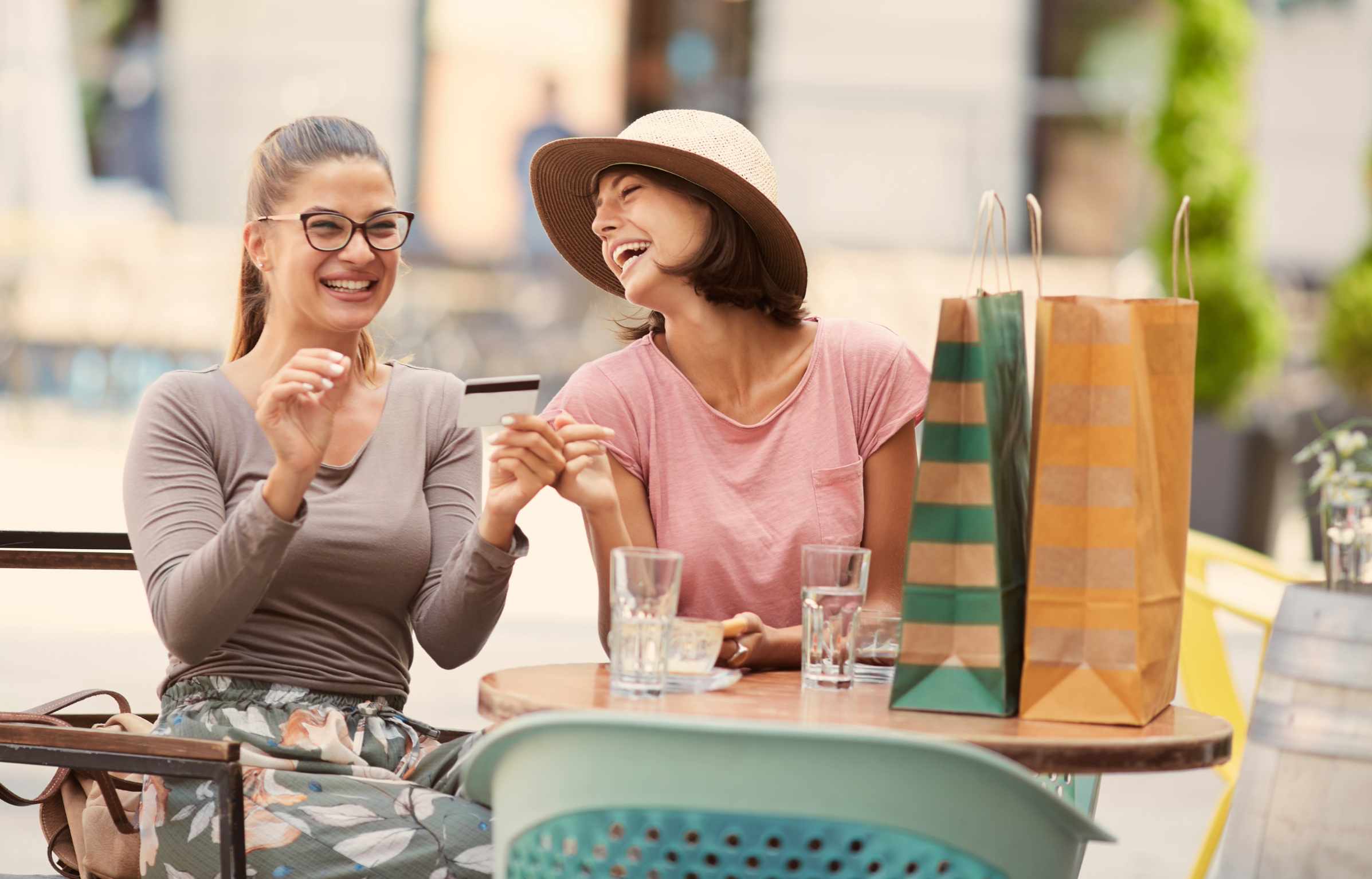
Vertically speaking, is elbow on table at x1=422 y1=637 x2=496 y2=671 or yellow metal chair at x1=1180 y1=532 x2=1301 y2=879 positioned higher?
elbow on table at x1=422 y1=637 x2=496 y2=671

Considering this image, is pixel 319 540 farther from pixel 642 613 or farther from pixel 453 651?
pixel 642 613

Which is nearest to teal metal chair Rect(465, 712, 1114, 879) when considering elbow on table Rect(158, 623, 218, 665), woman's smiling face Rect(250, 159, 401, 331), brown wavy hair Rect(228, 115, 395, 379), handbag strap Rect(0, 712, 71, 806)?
elbow on table Rect(158, 623, 218, 665)

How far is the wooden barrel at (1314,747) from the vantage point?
2.74 m

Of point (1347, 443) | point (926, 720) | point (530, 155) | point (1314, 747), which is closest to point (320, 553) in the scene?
point (926, 720)

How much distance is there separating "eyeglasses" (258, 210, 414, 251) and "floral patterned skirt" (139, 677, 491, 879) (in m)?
0.65

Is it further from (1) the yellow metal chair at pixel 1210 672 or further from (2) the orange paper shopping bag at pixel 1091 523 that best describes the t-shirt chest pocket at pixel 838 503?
(1) the yellow metal chair at pixel 1210 672

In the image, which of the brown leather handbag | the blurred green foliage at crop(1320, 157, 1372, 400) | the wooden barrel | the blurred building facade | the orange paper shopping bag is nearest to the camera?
the orange paper shopping bag

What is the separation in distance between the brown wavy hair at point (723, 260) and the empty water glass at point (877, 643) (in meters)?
0.59

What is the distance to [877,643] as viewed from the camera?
2166 mm

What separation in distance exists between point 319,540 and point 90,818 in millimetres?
484

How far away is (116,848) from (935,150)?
10.3 meters

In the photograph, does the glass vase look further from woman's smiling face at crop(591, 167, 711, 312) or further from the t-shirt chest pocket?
woman's smiling face at crop(591, 167, 711, 312)

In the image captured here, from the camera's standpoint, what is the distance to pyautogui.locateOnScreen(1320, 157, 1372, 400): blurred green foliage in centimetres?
1062

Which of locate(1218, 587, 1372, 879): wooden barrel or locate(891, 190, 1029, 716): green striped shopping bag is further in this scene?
locate(1218, 587, 1372, 879): wooden barrel
